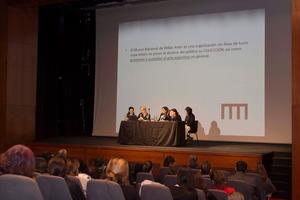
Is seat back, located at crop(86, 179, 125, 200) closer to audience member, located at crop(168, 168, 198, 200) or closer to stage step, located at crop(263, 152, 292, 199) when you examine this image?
audience member, located at crop(168, 168, 198, 200)

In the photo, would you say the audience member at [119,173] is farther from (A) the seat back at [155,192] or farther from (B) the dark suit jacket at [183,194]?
(B) the dark suit jacket at [183,194]

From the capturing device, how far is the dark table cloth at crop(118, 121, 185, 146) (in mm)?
8797

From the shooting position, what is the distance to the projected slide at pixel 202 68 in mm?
9602

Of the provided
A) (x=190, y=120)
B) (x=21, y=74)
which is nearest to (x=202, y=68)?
(x=190, y=120)

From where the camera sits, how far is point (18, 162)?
8.34 feet

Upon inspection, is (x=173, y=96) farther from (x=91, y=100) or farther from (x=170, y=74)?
(x=91, y=100)

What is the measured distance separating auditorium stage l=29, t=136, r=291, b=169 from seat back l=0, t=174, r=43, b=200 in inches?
229

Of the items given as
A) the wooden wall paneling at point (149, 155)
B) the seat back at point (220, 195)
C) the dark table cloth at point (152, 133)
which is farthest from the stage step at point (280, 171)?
the seat back at point (220, 195)

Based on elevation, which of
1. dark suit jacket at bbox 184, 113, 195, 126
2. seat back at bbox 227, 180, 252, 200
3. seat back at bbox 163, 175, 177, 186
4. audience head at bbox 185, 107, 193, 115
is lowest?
seat back at bbox 227, 180, 252, 200

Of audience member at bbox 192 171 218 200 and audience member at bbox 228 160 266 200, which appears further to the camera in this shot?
audience member at bbox 228 160 266 200

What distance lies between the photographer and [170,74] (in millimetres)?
10648

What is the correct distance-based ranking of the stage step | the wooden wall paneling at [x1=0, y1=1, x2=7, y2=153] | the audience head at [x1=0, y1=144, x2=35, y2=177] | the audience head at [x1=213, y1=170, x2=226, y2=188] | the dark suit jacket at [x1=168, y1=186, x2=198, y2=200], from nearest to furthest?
1. the audience head at [x1=0, y1=144, x2=35, y2=177]
2. the dark suit jacket at [x1=168, y1=186, x2=198, y2=200]
3. the audience head at [x1=213, y1=170, x2=226, y2=188]
4. the stage step
5. the wooden wall paneling at [x1=0, y1=1, x2=7, y2=153]

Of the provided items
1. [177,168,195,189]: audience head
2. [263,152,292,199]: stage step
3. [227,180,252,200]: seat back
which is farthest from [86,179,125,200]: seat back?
[263,152,292,199]: stage step

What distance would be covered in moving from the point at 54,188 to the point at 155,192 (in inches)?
29.3
